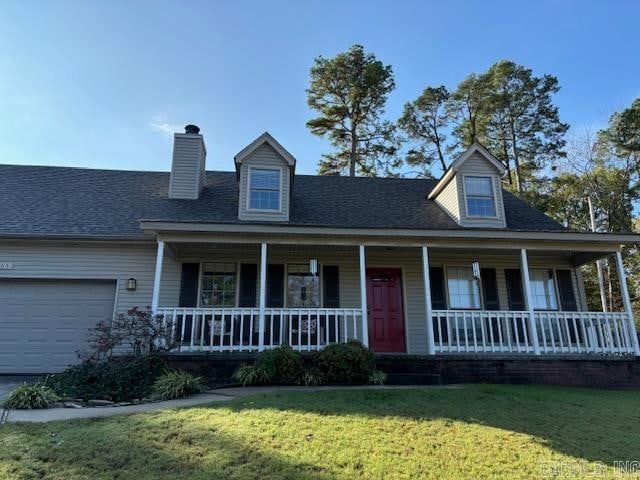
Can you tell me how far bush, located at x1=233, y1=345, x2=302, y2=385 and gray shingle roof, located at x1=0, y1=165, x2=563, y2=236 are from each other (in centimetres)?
309

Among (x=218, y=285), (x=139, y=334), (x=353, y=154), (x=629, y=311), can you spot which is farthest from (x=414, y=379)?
(x=353, y=154)

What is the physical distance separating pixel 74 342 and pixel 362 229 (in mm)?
6919

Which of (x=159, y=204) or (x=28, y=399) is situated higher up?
(x=159, y=204)

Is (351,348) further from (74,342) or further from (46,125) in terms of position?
(46,125)

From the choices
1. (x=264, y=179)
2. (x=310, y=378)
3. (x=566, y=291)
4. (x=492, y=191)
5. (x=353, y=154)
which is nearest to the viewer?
(x=310, y=378)

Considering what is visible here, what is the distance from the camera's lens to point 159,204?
10539mm

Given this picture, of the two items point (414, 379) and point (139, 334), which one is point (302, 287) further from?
point (139, 334)

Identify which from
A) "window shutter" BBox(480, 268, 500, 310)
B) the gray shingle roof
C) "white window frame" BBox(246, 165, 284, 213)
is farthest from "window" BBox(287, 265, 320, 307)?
"window shutter" BBox(480, 268, 500, 310)

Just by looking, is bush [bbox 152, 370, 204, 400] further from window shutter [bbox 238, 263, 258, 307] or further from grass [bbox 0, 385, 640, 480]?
window shutter [bbox 238, 263, 258, 307]

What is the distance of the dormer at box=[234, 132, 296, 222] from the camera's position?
9977 mm

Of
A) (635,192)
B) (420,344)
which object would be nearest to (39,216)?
(420,344)

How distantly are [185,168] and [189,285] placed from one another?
11.8 feet

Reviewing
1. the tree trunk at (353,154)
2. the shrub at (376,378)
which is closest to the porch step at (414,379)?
the shrub at (376,378)

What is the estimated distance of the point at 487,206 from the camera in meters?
10.6
